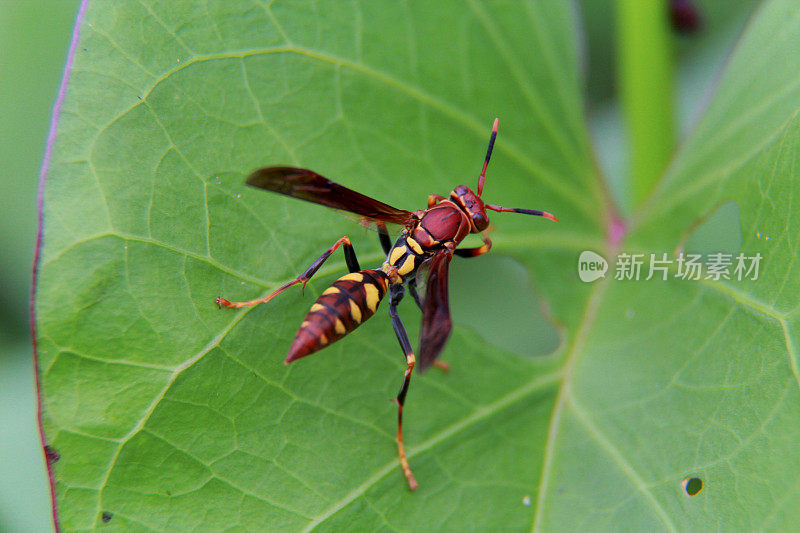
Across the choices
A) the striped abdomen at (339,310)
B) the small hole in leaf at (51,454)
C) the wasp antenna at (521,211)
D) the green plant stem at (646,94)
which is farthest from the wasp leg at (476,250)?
the small hole in leaf at (51,454)

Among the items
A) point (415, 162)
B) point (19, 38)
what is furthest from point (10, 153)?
point (415, 162)

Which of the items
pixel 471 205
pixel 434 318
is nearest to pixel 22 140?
pixel 471 205

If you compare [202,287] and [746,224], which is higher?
[746,224]

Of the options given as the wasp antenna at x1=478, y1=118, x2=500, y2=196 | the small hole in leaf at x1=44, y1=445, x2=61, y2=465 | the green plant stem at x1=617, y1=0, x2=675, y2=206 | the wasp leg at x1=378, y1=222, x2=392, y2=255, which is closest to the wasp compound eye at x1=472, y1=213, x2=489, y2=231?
the wasp antenna at x1=478, y1=118, x2=500, y2=196

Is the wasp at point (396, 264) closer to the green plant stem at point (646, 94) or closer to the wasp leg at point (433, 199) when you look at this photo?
the wasp leg at point (433, 199)

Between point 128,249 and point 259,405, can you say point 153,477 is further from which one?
point 128,249
